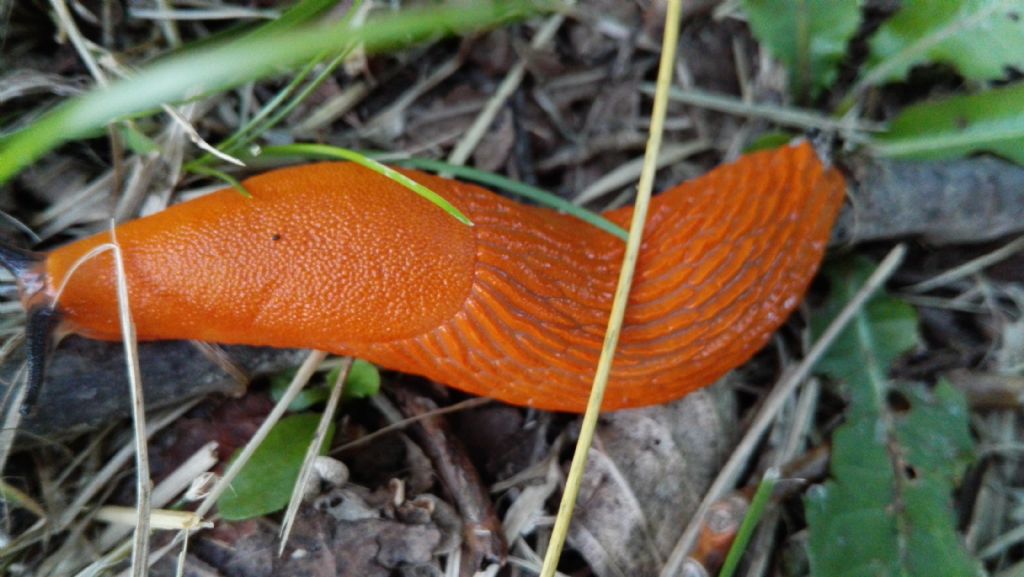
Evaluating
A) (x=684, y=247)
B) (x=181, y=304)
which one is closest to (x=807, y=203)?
(x=684, y=247)

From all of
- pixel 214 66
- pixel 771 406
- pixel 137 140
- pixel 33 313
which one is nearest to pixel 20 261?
pixel 33 313

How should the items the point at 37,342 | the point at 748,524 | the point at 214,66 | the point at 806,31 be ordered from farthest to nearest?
the point at 806,31 < the point at 748,524 < the point at 37,342 < the point at 214,66

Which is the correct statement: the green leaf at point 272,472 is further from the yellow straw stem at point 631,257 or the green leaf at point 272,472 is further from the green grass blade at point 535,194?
the green grass blade at point 535,194

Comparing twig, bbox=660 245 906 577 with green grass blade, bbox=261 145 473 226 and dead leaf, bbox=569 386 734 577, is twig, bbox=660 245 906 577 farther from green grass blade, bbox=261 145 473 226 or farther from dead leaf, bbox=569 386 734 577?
green grass blade, bbox=261 145 473 226

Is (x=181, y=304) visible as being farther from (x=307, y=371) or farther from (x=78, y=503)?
(x=78, y=503)

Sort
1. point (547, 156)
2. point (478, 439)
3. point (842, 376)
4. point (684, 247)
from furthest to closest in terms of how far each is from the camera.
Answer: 1. point (547, 156)
2. point (842, 376)
3. point (478, 439)
4. point (684, 247)

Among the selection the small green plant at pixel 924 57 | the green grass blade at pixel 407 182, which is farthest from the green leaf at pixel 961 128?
the green grass blade at pixel 407 182

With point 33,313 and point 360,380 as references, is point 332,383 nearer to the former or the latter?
point 360,380
